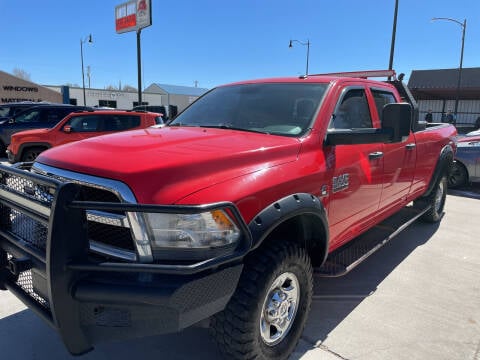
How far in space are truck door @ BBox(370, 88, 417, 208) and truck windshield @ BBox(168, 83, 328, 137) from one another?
98 centimetres

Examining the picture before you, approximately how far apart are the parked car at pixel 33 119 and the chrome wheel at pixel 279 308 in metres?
11.4

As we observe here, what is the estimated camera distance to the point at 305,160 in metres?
2.67

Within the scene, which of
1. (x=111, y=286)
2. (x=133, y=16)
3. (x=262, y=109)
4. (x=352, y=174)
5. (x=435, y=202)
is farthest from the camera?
(x=133, y=16)

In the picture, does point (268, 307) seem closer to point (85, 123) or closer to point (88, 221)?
point (88, 221)

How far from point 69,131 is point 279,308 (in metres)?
8.74

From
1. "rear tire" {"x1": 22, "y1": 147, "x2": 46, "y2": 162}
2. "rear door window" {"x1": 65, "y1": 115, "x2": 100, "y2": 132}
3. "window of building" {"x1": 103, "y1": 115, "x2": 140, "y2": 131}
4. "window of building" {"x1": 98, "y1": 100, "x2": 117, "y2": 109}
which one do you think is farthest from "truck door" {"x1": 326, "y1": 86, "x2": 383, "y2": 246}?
"window of building" {"x1": 98, "y1": 100, "x2": 117, "y2": 109}

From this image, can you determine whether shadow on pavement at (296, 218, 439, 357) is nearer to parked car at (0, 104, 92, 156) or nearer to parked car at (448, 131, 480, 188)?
parked car at (448, 131, 480, 188)

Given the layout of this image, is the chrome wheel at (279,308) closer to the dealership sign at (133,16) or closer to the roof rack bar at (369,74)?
the roof rack bar at (369,74)

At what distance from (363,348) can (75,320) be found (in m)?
1.95

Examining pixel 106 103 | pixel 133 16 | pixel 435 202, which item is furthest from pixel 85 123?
pixel 106 103

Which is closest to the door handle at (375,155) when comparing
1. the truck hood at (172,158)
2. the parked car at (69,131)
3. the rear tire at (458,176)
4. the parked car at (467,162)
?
the truck hood at (172,158)

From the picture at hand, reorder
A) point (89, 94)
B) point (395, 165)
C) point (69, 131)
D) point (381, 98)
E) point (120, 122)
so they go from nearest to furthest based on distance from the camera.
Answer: point (395, 165)
point (381, 98)
point (69, 131)
point (120, 122)
point (89, 94)

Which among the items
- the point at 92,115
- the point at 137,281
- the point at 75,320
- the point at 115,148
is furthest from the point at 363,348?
the point at 92,115

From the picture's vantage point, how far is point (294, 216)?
2.46 meters
